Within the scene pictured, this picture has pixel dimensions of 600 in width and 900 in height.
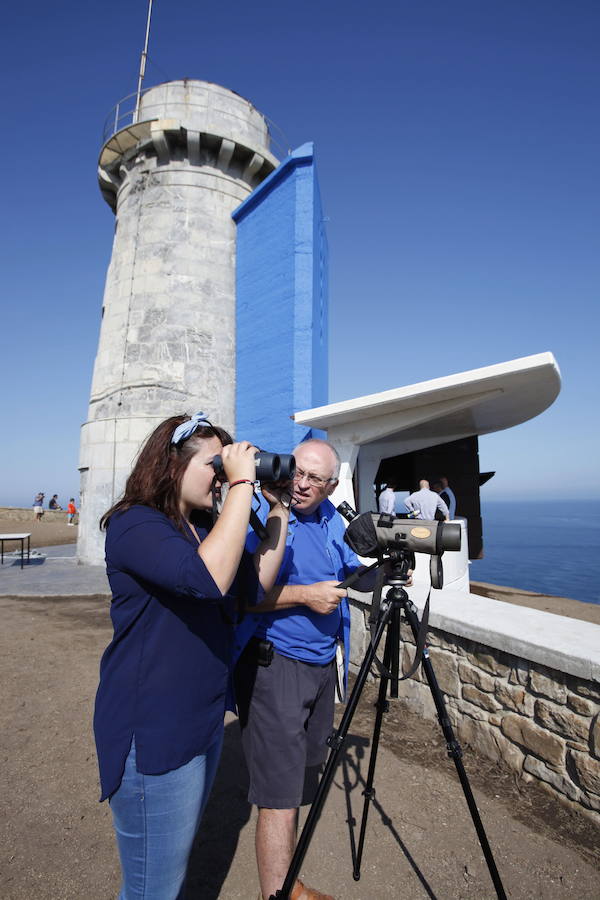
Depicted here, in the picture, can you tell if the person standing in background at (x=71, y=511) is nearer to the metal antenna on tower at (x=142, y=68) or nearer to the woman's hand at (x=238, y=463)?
the metal antenna on tower at (x=142, y=68)

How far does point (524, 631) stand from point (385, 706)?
4.34ft

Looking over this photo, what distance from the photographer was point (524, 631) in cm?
302

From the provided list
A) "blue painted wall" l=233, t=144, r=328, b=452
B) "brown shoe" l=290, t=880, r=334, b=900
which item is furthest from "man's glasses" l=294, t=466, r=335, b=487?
"blue painted wall" l=233, t=144, r=328, b=452

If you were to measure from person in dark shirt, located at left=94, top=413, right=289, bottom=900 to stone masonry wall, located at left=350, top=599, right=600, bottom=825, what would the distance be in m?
2.23

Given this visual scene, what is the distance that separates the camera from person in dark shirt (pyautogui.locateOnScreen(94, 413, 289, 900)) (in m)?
1.27

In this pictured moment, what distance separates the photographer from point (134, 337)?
11.6 m

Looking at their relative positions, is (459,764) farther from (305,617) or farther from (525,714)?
(525,714)

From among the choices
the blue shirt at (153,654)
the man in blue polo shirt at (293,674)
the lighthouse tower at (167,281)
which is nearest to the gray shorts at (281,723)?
the man in blue polo shirt at (293,674)

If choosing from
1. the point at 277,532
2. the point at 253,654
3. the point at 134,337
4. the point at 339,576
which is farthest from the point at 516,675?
the point at 134,337

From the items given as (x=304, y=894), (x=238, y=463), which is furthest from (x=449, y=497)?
(x=238, y=463)

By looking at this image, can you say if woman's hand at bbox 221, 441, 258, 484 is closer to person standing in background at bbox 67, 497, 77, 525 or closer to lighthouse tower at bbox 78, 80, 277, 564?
lighthouse tower at bbox 78, 80, 277, 564

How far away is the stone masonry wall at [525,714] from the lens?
2.59m

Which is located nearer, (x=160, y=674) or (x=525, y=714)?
(x=160, y=674)

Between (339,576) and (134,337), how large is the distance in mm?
10807
